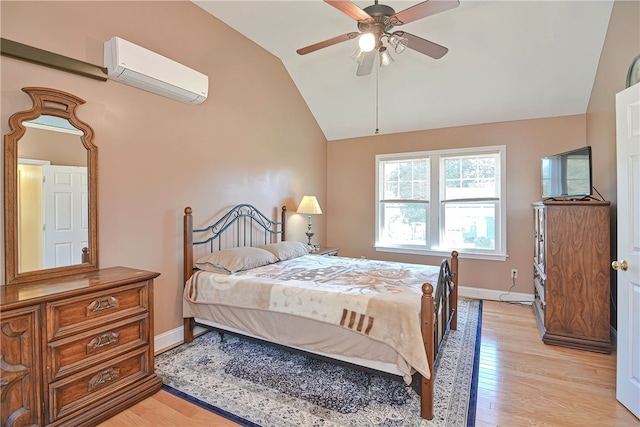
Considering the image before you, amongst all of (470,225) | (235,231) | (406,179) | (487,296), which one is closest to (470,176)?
(470,225)

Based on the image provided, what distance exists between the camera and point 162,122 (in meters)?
2.81

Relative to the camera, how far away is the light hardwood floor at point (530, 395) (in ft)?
6.24

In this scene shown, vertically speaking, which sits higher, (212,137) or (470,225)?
(212,137)

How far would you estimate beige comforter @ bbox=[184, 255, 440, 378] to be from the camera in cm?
192

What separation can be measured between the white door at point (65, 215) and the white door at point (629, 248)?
3.64 metres

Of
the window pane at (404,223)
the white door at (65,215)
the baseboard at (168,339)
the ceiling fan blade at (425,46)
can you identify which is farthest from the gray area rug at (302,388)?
the ceiling fan blade at (425,46)

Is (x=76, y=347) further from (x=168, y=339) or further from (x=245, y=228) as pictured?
(x=245, y=228)

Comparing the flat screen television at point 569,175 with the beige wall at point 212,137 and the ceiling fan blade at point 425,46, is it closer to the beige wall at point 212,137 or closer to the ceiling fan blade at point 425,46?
the beige wall at point 212,137

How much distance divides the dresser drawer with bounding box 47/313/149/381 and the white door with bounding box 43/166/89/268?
24.0 inches

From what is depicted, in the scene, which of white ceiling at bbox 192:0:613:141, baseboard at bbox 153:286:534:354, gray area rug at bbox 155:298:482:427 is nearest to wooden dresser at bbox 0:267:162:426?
gray area rug at bbox 155:298:482:427

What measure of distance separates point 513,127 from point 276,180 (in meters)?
3.23

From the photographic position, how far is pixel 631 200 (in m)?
1.97

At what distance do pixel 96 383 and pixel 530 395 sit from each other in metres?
2.81

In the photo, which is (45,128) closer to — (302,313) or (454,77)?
(302,313)
